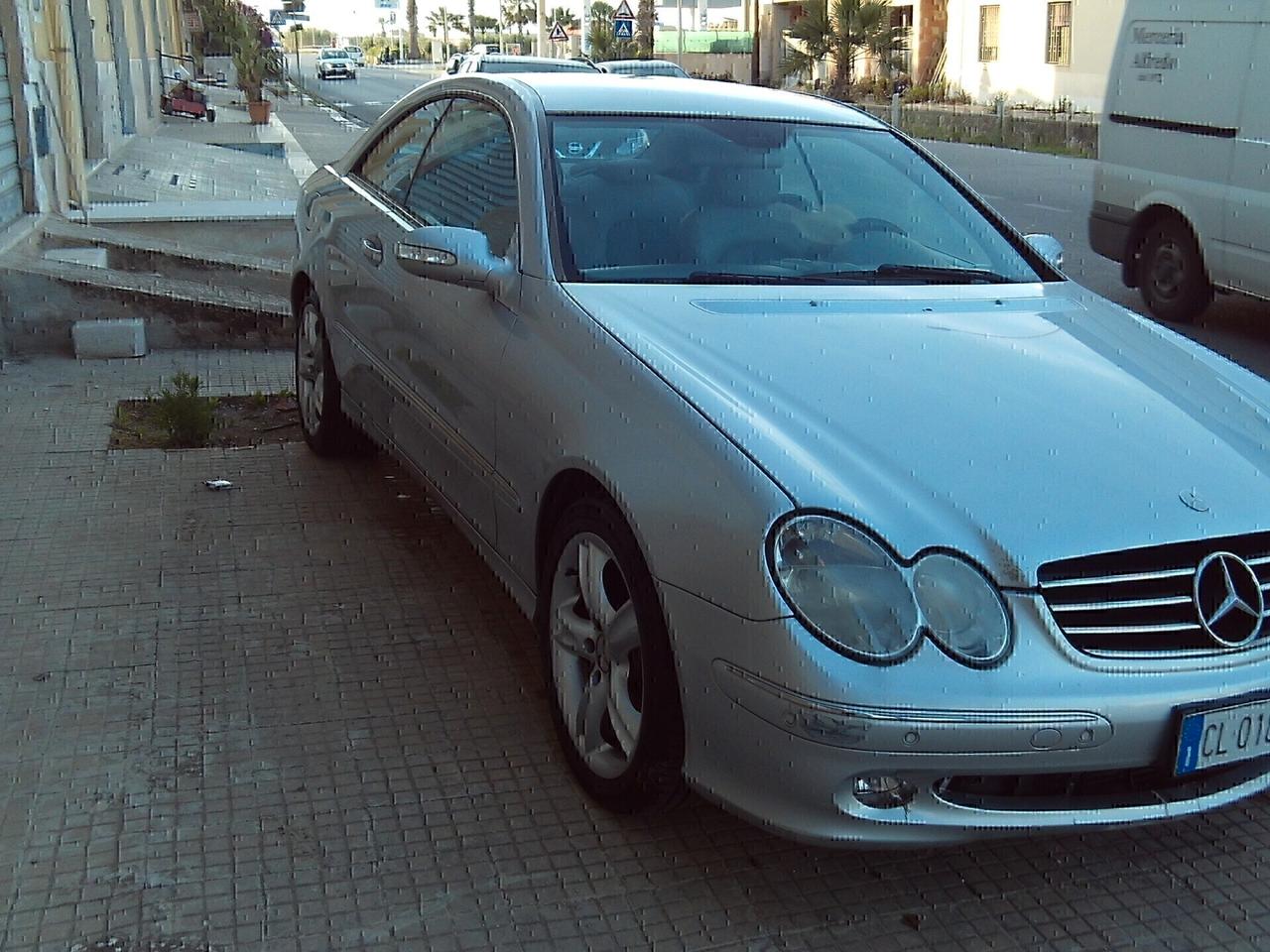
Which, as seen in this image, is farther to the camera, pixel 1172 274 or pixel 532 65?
pixel 532 65

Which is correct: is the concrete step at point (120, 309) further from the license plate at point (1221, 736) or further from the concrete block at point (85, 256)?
the license plate at point (1221, 736)

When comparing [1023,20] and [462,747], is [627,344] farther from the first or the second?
[1023,20]

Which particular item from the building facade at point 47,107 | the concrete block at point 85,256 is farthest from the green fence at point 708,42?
the concrete block at point 85,256

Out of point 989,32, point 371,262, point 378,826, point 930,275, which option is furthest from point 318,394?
point 989,32

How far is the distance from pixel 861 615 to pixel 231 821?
1549 millimetres

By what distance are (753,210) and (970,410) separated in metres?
1.24

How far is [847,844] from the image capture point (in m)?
2.67

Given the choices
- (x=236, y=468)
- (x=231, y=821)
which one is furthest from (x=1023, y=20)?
(x=231, y=821)

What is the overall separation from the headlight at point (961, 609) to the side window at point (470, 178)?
1772 millimetres

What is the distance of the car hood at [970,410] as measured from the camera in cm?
274

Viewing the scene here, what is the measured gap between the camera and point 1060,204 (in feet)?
54.9

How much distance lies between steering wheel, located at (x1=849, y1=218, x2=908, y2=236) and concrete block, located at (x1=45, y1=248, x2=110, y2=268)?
6288 mm

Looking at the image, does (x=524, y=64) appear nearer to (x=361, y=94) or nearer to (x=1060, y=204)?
(x=1060, y=204)

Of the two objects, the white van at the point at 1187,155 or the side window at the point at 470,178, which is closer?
the side window at the point at 470,178
